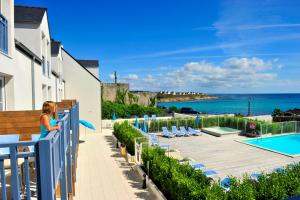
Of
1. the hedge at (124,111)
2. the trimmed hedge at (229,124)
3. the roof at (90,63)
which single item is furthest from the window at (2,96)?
the roof at (90,63)

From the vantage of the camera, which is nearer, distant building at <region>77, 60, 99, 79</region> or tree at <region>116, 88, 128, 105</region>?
distant building at <region>77, 60, 99, 79</region>

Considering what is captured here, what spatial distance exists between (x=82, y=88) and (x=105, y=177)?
13.8 meters

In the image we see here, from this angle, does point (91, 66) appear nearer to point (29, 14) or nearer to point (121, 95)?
point (121, 95)

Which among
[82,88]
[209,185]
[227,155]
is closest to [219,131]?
[227,155]

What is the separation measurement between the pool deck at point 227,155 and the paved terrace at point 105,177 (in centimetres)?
485

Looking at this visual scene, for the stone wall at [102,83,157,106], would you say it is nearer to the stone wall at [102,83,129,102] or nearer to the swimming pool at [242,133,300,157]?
the stone wall at [102,83,129,102]

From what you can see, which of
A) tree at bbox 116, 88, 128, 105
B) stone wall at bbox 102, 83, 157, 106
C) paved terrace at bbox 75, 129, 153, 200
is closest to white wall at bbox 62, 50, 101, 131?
paved terrace at bbox 75, 129, 153, 200

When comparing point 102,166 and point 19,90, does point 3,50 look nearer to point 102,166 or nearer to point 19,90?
point 19,90

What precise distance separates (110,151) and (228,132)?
12.6 metres

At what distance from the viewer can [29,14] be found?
12453mm

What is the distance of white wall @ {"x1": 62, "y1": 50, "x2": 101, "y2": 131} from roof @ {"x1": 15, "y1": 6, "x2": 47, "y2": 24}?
10.7m

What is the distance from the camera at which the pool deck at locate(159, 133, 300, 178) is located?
14266 millimetres

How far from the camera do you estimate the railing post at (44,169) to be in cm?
312

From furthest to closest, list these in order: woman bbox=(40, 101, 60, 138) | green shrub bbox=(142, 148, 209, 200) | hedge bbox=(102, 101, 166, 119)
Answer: hedge bbox=(102, 101, 166, 119), green shrub bbox=(142, 148, 209, 200), woman bbox=(40, 101, 60, 138)
